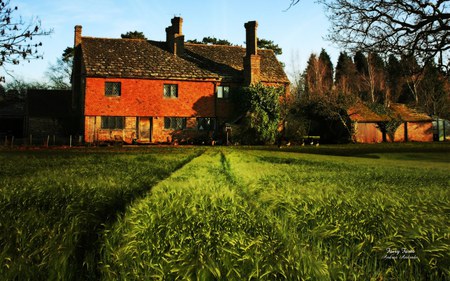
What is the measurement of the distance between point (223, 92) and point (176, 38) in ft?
26.6

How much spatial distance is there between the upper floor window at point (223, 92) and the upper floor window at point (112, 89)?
1026 cm

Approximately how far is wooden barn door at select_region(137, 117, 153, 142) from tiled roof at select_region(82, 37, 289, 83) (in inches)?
173

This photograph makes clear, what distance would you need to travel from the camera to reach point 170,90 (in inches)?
1487

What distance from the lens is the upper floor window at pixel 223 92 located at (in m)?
39.1

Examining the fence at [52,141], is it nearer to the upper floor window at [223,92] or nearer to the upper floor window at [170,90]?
the upper floor window at [170,90]

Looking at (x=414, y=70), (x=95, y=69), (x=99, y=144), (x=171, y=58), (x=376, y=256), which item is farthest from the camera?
(x=171, y=58)

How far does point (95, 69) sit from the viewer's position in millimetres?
35125

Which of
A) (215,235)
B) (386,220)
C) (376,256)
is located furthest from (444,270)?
(215,235)

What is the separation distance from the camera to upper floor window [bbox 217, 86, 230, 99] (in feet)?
128

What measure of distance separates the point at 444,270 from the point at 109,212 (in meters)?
3.13

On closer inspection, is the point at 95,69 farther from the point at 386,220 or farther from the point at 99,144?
the point at 386,220

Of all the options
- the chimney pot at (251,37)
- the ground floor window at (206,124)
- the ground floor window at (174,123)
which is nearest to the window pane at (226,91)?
the ground floor window at (206,124)

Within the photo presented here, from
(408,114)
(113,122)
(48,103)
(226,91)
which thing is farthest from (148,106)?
(408,114)

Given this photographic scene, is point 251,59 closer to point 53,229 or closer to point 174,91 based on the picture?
point 174,91
